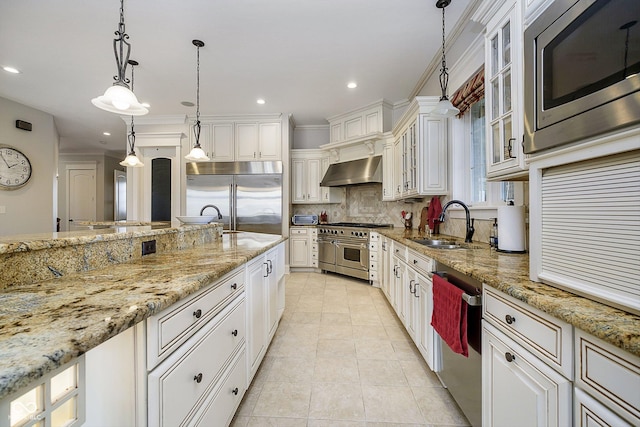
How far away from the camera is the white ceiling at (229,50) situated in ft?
7.45

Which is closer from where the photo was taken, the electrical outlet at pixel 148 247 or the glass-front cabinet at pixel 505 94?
the glass-front cabinet at pixel 505 94

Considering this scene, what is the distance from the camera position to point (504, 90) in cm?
141

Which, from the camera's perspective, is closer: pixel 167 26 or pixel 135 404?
pixel 135 404

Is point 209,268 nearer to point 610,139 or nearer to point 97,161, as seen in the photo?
point 610,139

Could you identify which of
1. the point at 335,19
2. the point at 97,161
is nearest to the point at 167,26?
the point at 335,19

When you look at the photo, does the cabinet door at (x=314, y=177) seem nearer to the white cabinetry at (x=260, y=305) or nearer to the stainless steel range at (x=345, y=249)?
the stainless steel range at (x=345, y=249)

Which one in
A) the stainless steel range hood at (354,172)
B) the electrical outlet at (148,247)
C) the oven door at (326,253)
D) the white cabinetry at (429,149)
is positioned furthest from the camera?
the oven door at (326,253)

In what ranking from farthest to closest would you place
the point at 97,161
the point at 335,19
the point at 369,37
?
the point at 97,161 < the point at 369,37 < the point at 335,19

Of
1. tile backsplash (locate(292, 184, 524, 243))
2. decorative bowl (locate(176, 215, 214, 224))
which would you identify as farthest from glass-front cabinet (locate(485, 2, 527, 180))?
decorative bowl (locate(176, 215, 214, 224))

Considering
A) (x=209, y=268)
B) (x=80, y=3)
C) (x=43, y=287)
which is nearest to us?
(x=43, y=287)

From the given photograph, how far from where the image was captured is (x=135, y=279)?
0.96 metres

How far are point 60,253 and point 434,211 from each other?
3036mm

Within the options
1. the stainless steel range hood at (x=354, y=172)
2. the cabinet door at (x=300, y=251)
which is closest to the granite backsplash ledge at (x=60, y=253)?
the stainless steel range hood at (x=354, y=172)

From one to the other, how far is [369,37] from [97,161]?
8.29 meters
